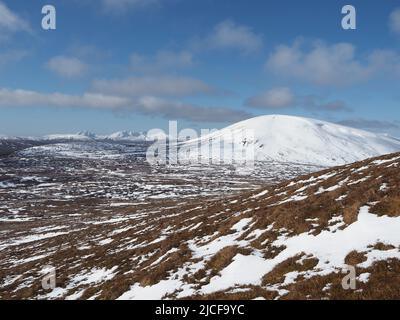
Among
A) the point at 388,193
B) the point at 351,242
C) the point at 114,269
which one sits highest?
the point at 388,193

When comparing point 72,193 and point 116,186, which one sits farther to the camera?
point 116,186

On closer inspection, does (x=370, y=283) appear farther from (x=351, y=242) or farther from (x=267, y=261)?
(x=267, y=261)
